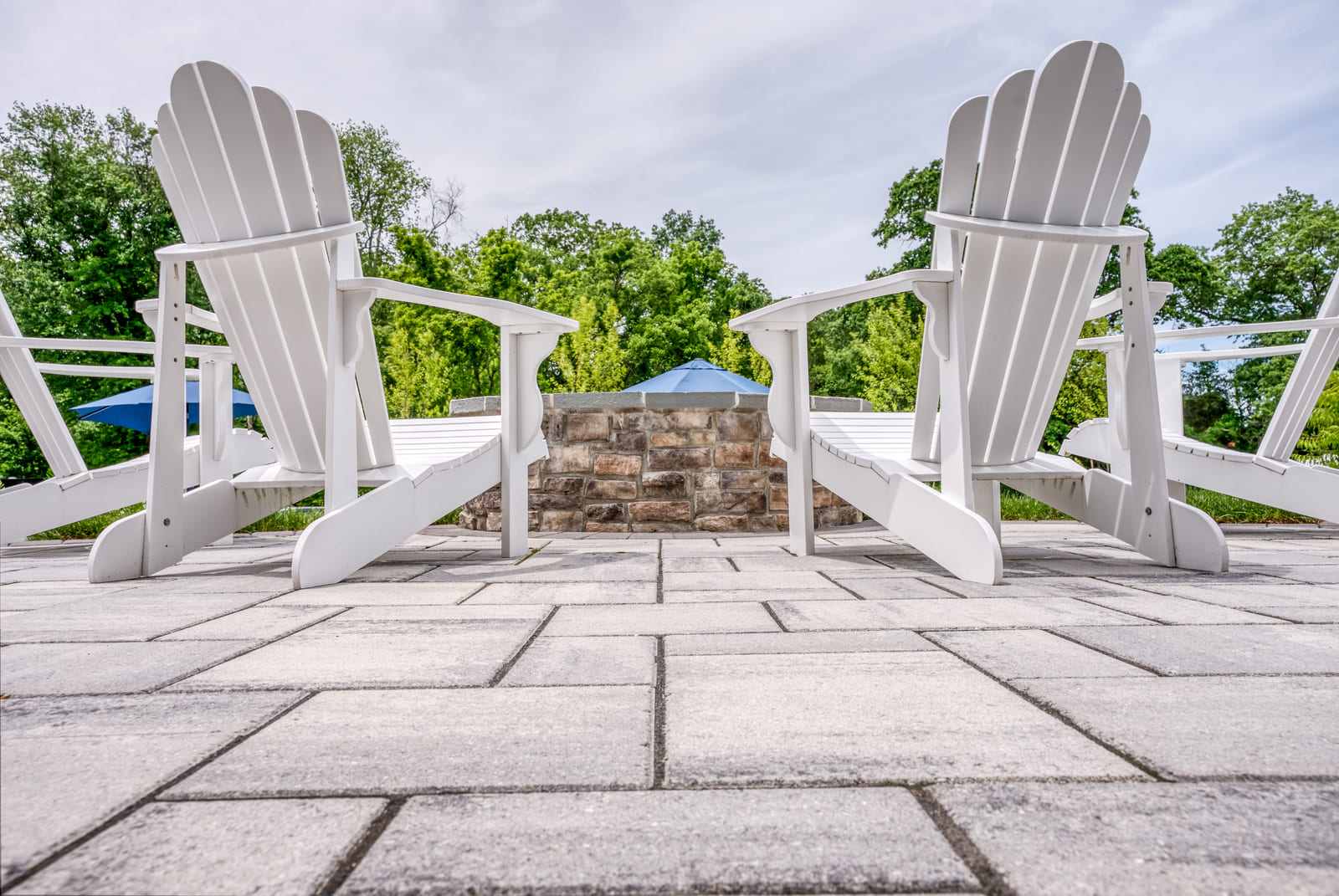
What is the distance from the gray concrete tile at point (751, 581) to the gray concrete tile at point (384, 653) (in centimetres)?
72

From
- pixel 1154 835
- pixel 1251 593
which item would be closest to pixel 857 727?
pixel 1154 835

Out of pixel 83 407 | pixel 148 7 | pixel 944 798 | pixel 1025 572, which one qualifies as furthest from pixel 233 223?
pixel 83 407

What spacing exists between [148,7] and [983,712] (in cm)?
757

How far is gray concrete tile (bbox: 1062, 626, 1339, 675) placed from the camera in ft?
4.56

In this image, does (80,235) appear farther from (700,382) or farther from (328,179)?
(328,179)

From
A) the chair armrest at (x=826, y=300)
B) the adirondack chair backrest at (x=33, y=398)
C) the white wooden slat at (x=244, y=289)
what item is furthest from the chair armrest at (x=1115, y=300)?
the adirondack chair backrest at (x=33, y=398)

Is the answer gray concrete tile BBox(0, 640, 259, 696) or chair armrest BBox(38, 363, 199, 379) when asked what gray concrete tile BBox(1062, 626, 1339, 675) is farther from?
chair armrest BBox(38, 363, 199, 379)

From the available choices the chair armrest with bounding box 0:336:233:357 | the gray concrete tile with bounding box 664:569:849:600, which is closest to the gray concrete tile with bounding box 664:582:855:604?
the gray concrete tile with bounding box 664:569:849:600

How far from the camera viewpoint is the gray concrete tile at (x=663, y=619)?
1832mm

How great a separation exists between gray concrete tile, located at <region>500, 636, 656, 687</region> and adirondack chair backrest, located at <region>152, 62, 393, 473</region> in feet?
5.90

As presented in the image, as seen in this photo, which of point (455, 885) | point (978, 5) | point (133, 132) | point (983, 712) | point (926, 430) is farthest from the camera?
point (133, 132)

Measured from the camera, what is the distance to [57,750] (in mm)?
1006

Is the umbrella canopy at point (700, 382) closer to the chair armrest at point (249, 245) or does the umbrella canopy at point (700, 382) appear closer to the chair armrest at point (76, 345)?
the chair armrest at point (76, 345)

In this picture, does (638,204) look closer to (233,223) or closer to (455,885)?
(233,223)
